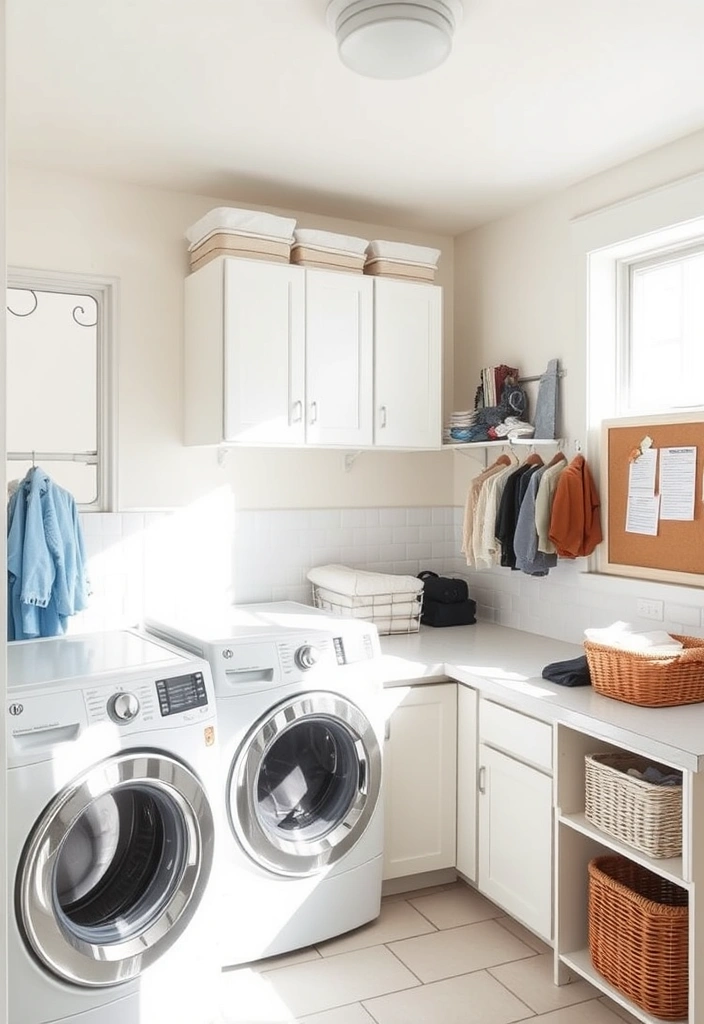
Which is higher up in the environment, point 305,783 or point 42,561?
point 42,561

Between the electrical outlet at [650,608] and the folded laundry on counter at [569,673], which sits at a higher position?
the electrical outlet at [650,608]

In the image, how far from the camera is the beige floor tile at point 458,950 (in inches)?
106

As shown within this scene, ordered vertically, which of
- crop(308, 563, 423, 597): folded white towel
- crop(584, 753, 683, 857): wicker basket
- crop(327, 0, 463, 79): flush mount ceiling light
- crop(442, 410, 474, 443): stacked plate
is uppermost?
crop(327, 0, 463, 79): flush mount ceiling light

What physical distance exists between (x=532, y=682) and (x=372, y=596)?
2.84 ft

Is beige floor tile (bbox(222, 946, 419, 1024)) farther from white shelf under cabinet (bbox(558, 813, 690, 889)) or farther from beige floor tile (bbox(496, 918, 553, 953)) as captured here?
white shelf under cabinet (bbox(558, 813, 690, 889))

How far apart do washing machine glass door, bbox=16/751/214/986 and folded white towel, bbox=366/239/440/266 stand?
7.03 ft

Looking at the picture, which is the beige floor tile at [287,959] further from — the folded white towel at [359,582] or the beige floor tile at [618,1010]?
the folded white towel at [359,582]

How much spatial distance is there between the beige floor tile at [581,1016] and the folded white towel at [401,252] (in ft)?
8.77

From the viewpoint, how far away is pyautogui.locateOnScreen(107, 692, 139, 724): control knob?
90.8 inches

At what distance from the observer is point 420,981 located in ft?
8.64

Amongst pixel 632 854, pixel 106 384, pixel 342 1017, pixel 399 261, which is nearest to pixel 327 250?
pixel 399 261

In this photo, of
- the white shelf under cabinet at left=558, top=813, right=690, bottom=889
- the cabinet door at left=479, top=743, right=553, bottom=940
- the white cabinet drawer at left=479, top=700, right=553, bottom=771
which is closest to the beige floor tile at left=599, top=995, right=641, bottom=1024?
the cabinet door at left=479, top=743, right=553, bottom=940

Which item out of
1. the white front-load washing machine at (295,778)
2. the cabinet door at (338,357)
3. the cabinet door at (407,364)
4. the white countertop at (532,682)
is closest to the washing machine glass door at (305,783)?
the white front-load washing machine at (295,778)

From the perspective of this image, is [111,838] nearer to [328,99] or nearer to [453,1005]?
[453,1005]
